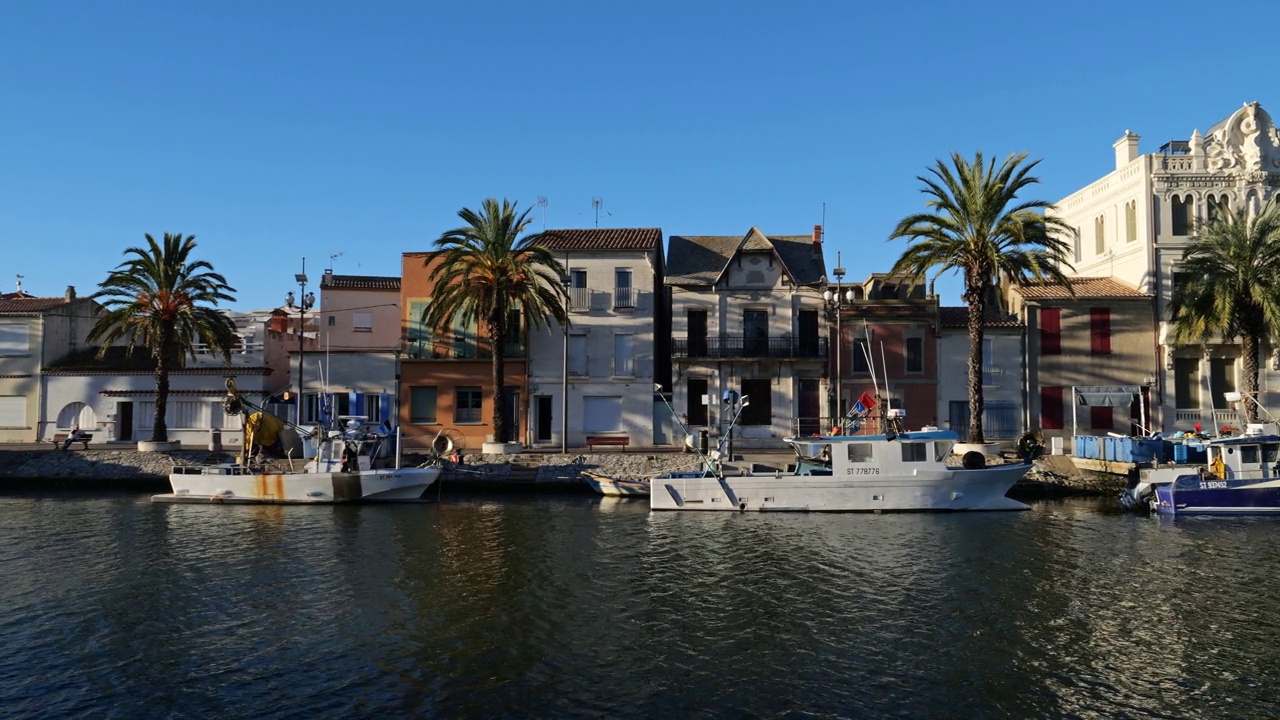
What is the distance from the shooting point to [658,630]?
16328 mm

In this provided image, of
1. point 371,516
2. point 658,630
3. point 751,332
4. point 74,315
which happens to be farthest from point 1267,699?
point 74,315

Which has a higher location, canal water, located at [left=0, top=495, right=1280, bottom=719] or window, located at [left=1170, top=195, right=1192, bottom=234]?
window, located at [left=1170, top=195, right=1192, bottom=234]

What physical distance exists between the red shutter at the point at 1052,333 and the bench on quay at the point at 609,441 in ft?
70.7

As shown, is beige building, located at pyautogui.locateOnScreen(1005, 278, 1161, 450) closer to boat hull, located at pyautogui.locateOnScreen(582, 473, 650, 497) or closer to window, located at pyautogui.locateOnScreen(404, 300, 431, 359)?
boat hull, located at pyautogui.locateOnScreen(582, 473, 650, 497)

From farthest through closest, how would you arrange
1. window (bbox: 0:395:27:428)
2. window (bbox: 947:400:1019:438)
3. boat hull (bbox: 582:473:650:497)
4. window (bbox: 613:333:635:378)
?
window (bbox: 0:395:27:428) < window (bbox: 613:333:635:378) < window (bbox: 947:400:1019:438) < boat hull (bbox: 582:473:650:497)

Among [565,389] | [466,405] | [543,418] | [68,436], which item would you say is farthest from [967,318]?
[68,436]

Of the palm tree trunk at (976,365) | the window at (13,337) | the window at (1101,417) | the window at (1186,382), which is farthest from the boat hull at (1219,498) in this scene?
the window at (13,337)

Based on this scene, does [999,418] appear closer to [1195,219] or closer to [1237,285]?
[1237,285]

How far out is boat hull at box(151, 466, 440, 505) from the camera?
3409 centimetres

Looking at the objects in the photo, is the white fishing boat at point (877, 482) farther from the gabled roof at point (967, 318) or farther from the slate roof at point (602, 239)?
the slate roof at point (602, 239)

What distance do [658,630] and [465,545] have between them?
32.3 ft

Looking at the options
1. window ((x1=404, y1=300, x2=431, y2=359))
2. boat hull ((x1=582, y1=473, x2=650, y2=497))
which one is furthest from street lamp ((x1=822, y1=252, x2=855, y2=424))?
window ((x1=404, y1=300, x2=431, y2=359))

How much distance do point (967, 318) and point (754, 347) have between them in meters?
11.1

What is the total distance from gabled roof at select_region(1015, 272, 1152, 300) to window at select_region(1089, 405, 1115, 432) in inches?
219
